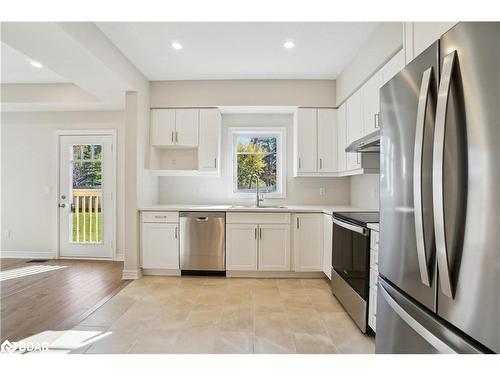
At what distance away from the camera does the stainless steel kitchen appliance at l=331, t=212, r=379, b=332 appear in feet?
7.12

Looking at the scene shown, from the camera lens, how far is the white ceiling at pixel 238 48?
2.60m

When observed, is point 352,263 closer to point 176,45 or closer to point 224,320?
point 224,320

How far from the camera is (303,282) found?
3.44 meters

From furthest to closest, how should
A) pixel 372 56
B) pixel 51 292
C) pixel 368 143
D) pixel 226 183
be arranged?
pixel 226 183 < pixel 51 292 < pixel 372 56 < pixel 368 143

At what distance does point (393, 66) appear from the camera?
2336mm

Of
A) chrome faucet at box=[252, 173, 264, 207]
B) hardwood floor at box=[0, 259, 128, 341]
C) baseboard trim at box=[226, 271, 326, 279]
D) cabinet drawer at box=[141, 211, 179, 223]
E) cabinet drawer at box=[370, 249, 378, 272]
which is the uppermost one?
chrome faucet at box=[252, 173, 264, 207]

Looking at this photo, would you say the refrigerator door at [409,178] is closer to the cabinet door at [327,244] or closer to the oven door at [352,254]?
the oven door at [352,254]

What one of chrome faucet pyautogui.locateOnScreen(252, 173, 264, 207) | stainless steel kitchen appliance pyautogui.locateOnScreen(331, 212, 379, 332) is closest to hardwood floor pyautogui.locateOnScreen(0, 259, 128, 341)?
chrome faucet pyautogui.locateOnScreen(252, 173, 264, 207)

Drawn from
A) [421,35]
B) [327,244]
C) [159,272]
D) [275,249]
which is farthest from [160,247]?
[421,35]

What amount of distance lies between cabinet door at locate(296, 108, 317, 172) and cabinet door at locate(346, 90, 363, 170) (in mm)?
535

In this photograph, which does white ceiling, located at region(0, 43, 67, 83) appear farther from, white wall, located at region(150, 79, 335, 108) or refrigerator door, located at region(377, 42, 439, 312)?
refrigerator door, located at region(377, 42, 439, 312)

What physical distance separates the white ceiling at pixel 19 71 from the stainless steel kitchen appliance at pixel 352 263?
4.10 metres

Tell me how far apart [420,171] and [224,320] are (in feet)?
6.91

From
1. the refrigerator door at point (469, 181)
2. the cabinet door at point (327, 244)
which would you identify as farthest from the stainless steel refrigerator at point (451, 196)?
the cabinet door at point (327, 244)
